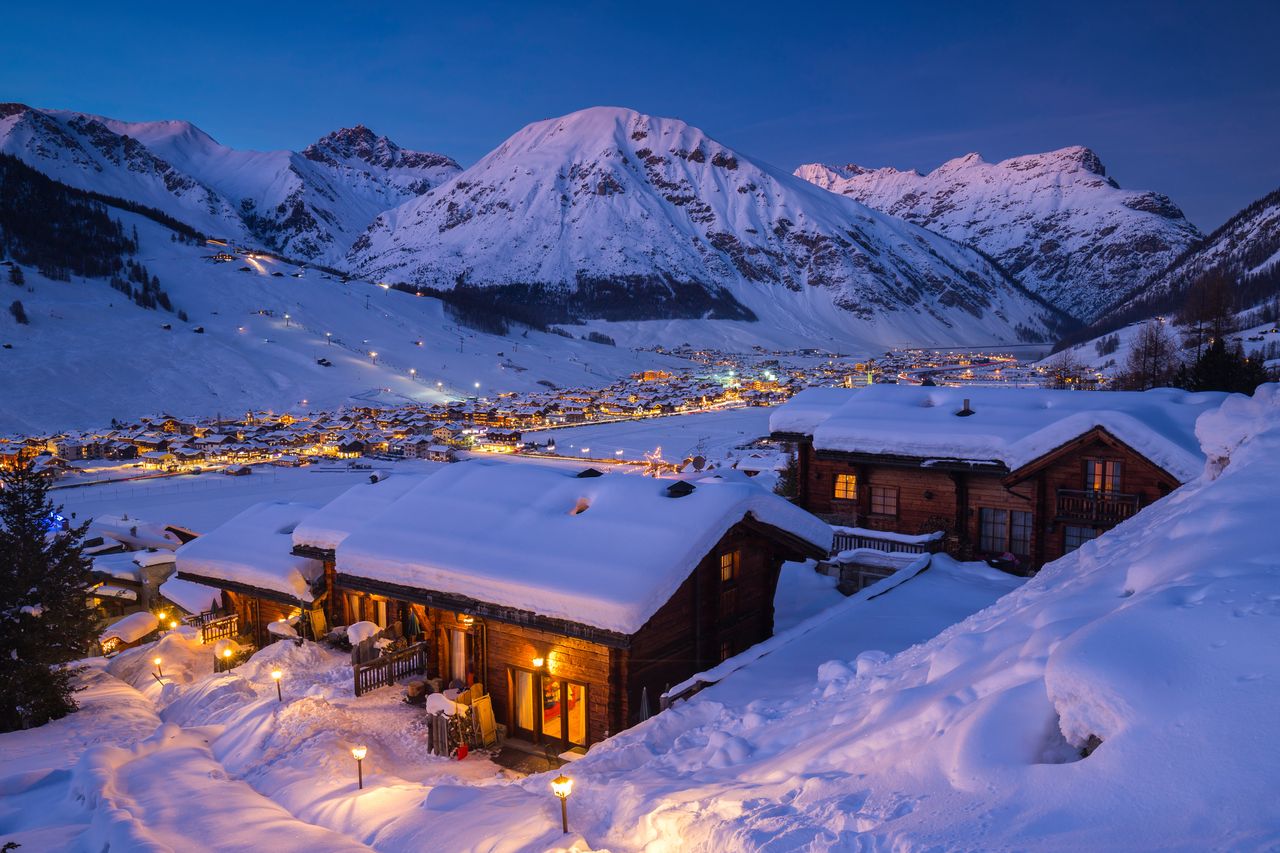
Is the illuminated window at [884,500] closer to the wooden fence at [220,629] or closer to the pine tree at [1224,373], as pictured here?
the pine tree at [1224,373]

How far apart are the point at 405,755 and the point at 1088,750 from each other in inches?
454

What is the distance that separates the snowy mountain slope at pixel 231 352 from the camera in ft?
369

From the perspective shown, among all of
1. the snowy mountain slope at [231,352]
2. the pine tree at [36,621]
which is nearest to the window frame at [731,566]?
the pine tree at [36,621]

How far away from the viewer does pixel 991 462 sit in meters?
20.7

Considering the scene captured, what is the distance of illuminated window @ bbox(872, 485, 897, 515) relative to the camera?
23.2 m

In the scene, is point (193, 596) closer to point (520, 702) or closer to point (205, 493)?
point (520, 702)

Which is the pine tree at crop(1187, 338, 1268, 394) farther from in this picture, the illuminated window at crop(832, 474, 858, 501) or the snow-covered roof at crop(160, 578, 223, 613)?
the snow-covered roof at crop(160, 578, 223, 613)

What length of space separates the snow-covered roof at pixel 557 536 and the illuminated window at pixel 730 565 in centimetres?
102

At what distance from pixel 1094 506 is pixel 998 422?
3226 millimetres

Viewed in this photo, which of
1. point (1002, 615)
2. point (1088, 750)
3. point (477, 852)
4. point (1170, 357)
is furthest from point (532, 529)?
point (1170, 357)

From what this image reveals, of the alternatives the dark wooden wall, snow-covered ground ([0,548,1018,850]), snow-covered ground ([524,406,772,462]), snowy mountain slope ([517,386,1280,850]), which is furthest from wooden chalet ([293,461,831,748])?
snow-covered ground ([524,406,772,462])

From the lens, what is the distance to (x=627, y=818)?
27.3 ft

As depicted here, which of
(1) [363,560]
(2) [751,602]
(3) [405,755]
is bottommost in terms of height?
(3) [405,755]

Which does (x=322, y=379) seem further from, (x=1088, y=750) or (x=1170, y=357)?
(x=1088, y=750)
